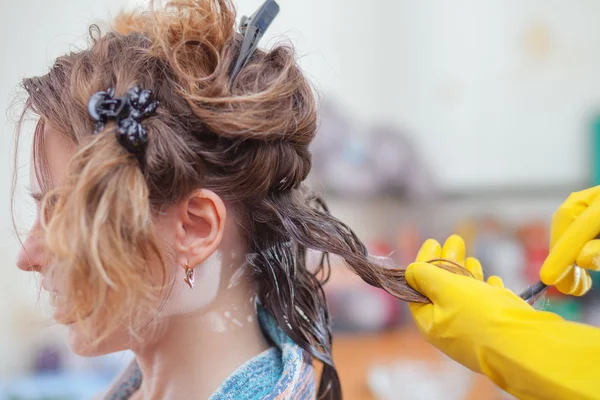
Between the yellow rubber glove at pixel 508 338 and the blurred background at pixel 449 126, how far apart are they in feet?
3.91

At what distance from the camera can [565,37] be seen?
226 cm

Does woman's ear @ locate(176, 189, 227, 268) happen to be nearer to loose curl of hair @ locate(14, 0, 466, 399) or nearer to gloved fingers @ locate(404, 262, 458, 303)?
loose curl of hair @ locate(14, 0, 466, 399)

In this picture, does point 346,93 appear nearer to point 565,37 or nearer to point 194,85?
point 565,37

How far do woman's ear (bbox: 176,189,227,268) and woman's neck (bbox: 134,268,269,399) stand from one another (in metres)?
0.07

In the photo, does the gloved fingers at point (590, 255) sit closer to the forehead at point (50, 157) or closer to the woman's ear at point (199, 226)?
the woman's ear at point (199, 226)

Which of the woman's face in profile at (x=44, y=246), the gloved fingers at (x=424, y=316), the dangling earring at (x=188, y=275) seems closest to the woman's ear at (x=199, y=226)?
the dangling earring at (x=188, y=275)

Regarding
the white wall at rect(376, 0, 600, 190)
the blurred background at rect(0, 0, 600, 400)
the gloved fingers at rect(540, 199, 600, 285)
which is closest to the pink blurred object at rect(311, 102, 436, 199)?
the blurred background at rect(0, 0, 600, 400)

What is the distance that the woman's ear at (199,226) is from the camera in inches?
23.2

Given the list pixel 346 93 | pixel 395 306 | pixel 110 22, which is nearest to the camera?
pixel 110 22

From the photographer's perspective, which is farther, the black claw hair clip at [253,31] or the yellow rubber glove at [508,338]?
the black claw hair clip at [253,31]

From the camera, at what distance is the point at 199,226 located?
0.60 meters

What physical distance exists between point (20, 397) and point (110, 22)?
3.03 feet

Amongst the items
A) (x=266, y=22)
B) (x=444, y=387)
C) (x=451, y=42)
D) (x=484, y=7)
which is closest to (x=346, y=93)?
(x=451, y=42)

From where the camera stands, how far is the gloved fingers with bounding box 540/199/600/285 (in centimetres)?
57
